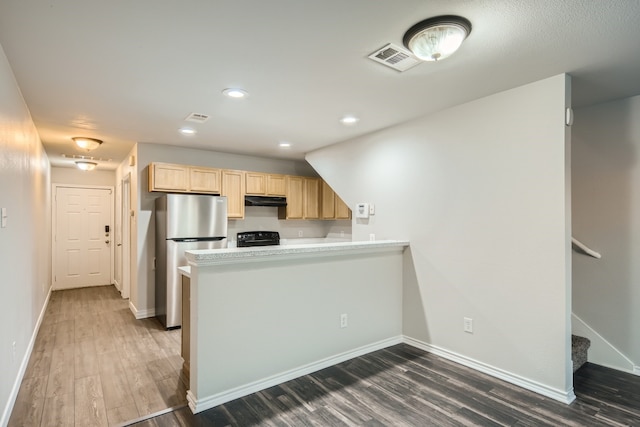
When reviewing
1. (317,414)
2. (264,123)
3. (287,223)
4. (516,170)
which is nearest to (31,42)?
(264,123)

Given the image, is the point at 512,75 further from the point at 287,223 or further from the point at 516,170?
the point at 287,223

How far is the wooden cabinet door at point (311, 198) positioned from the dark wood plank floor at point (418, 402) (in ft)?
10.6

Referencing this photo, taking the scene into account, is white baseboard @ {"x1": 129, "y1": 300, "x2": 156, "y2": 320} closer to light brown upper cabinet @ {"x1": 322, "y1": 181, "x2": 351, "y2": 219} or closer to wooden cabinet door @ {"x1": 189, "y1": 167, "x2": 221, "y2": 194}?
wooden cabinet door @ {"x1": 189, "y1": 167, "x2": 221, "y2": 194}

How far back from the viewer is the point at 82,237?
22.1 ft

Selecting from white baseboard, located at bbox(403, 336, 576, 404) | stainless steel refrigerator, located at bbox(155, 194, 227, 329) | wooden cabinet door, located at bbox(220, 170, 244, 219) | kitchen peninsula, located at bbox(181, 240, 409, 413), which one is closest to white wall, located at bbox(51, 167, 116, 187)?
stainless steel refrigerator, located at bbox(155, 194, 227, 329)

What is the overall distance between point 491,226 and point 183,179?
12.6ft

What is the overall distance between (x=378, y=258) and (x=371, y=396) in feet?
4.33

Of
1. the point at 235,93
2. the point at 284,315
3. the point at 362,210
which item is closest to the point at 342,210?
the point at 362,210

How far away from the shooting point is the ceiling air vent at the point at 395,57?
2078 mm

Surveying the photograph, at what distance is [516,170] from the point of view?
107 inches

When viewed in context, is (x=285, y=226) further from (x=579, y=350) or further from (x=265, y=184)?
(x=579, y=350)

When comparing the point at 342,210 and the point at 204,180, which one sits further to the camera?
the point at 342,210

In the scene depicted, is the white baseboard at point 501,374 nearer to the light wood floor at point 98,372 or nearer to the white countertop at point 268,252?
the white countertop at point 268,252

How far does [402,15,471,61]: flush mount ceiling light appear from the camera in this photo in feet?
5.79
